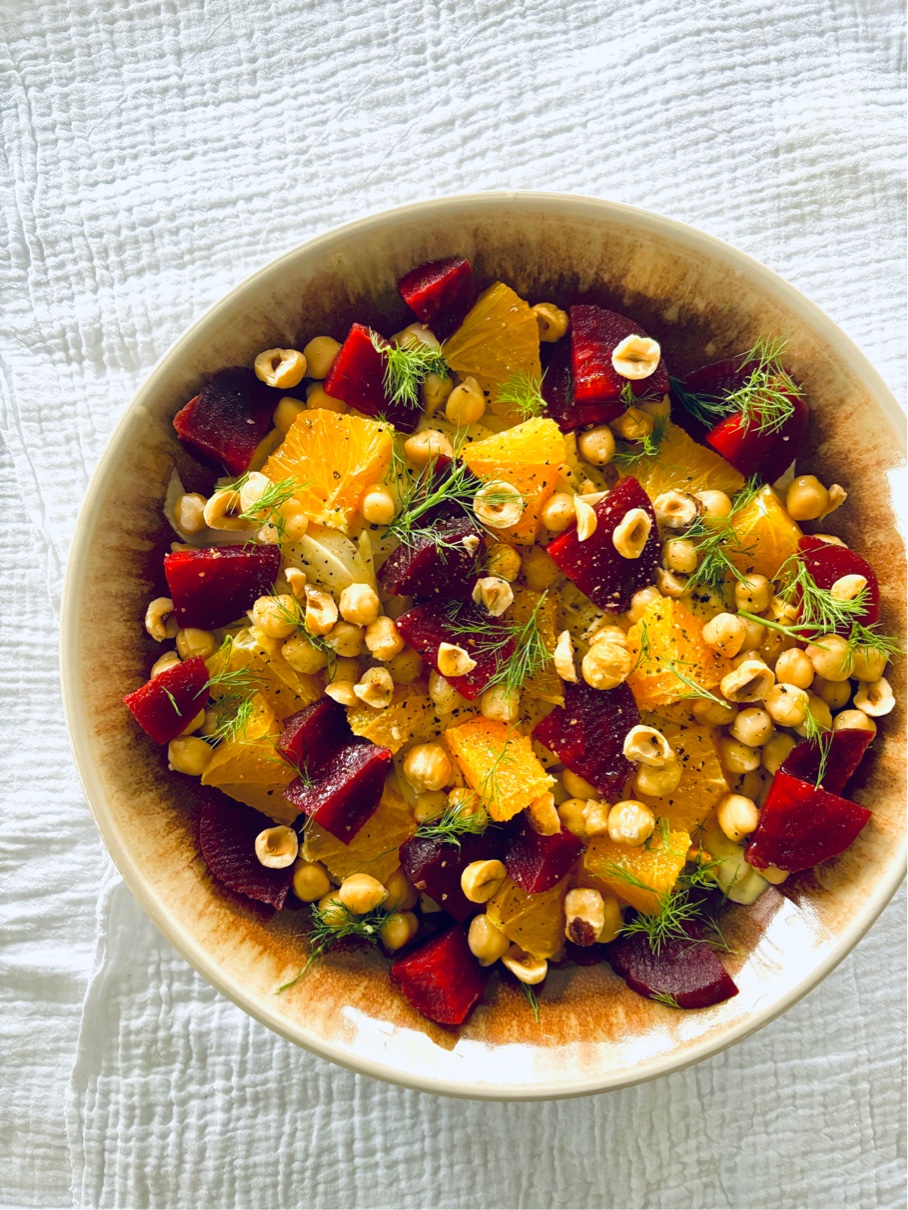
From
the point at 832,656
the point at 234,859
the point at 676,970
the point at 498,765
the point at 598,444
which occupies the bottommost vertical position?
the point at 676,970

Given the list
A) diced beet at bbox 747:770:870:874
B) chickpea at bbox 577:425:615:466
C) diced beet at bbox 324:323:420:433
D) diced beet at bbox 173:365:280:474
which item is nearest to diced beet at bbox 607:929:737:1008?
diced beet at bbox 747:770:870:874

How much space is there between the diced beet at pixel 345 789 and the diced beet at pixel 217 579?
1.40ft

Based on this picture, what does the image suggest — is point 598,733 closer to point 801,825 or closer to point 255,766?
point 801,825

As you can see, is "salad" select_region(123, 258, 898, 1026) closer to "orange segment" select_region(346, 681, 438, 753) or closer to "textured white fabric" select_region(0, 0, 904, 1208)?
"orange segment" select_region(346, 681, 438, 753)

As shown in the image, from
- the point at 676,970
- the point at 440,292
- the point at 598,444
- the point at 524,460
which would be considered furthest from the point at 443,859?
the point at 440,292

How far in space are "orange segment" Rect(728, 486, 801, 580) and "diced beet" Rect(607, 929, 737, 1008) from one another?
890 mm

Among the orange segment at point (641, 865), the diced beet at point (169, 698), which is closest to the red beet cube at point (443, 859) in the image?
the orange segment at point (641, 865)

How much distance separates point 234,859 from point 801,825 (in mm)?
1308

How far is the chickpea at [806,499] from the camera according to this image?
7.62ft

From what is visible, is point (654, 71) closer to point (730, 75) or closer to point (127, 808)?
point (730, 75)

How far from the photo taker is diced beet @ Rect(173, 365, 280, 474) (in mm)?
2258

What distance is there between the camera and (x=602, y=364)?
7.55 feet

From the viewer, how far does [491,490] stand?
7.23 feet

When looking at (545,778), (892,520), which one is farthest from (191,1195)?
(892,520)
